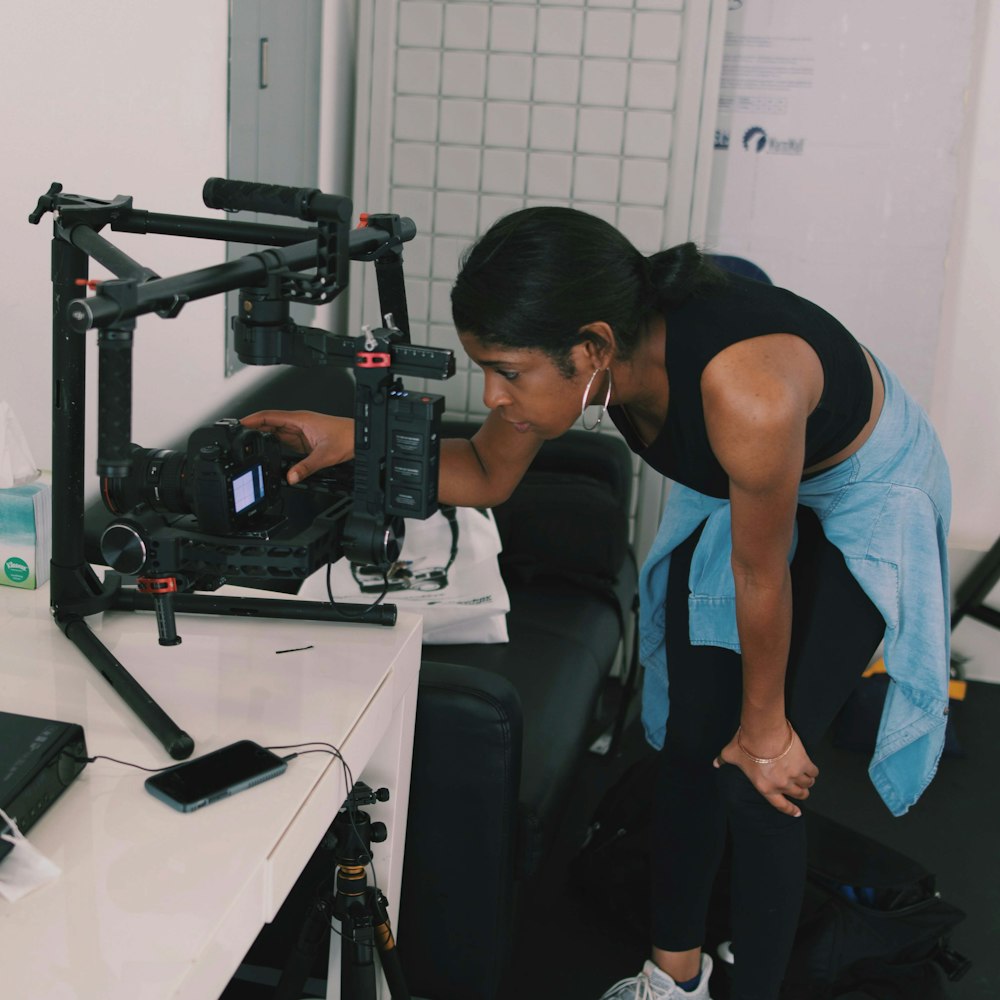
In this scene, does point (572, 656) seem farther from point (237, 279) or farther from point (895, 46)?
point (895, 46)

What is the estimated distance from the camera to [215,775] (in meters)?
1.14

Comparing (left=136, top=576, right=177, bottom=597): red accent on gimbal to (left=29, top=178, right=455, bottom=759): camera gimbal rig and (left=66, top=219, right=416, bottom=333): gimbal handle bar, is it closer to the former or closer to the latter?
(left=29, top=178, right=455, bottom=759): camera gimbal rig

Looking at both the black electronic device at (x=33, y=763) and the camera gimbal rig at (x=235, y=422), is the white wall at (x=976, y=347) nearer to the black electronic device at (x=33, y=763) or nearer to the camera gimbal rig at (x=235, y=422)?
the camera gimbal rig at (x=235, y=422)

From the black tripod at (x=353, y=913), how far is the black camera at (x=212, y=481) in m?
0.33

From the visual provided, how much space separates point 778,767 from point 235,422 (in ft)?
2.57

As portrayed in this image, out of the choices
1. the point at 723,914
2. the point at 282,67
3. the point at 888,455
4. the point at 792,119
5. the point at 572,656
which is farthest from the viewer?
the point at 792,119

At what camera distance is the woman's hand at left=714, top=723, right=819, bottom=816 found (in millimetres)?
1481

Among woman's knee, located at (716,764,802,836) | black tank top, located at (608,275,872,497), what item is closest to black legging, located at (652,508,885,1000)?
woman's knee, located at (716,764,802,836)

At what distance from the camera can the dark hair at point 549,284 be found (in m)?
1.31

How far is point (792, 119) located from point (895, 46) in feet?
0.92

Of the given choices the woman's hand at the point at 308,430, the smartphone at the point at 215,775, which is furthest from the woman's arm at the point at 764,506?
the smartphone at the point at 215,775

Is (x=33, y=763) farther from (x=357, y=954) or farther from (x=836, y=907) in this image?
(x=836, y=907)

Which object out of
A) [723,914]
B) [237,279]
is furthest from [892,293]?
[237,279]

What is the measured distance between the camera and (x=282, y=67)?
2.43 metres
